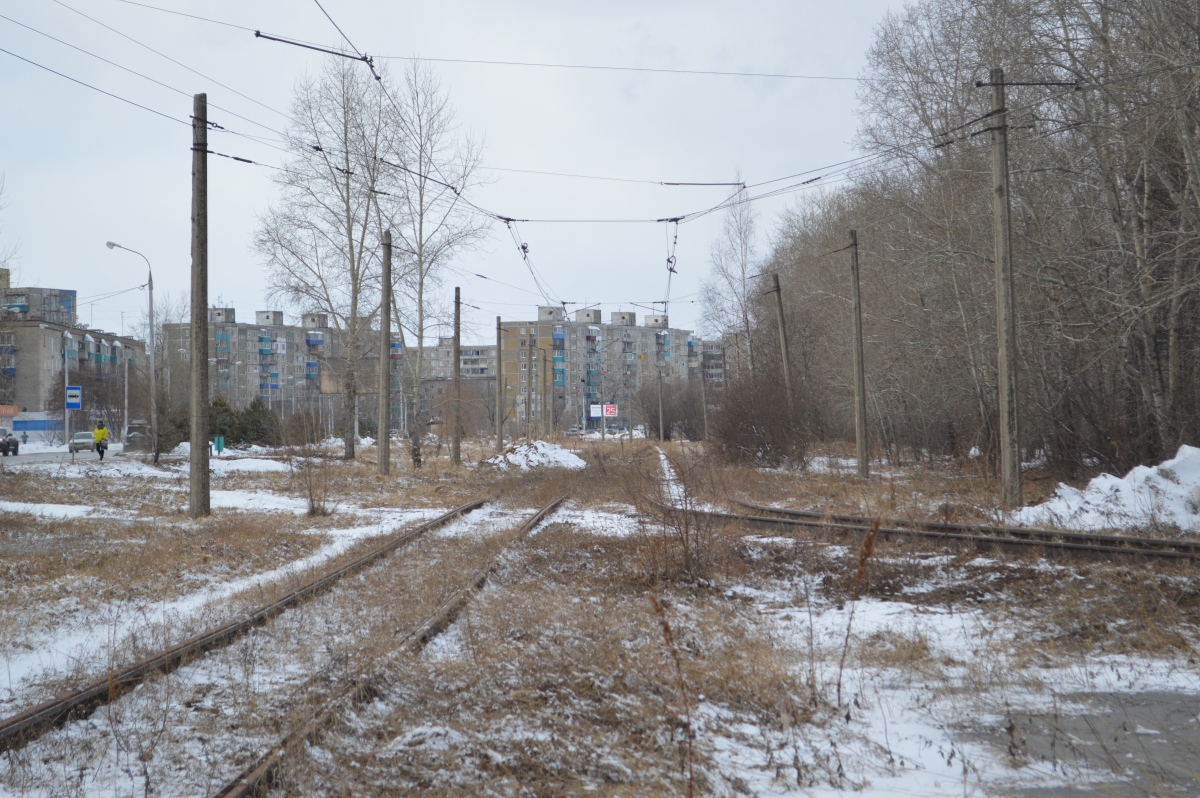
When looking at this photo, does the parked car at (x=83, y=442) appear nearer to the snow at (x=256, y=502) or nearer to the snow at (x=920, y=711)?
the snow at (x=256, y=502)

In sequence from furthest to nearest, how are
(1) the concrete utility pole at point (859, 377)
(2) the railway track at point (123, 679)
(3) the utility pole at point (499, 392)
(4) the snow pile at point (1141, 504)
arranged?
(3) the utility pole at point (499, 392) → (1) the concrete utility pole at point (859, 377) → (4) the snow pile at point (1141, 504) → (2) the railway track at point (123, 679)

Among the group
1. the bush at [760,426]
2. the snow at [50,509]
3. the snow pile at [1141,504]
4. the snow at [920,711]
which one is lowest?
the snow at [920,711]

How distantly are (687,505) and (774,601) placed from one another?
1.92 meters

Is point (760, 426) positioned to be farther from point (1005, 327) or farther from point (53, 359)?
point (53, 359)

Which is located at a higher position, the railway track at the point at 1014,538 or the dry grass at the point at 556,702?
the railway track at the point at 1014,538

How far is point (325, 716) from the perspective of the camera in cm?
466

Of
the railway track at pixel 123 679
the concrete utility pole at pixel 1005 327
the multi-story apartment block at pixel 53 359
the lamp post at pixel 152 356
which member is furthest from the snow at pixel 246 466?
the multi-story apartment block at pixel 53 359

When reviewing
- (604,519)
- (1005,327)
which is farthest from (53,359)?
(1005,327)

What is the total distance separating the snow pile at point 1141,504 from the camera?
11.6 meters

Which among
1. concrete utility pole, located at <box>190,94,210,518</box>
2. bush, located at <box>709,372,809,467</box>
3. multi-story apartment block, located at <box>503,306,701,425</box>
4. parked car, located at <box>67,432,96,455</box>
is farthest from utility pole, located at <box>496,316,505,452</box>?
multi-story apartment block, located at <box>503,306,701,425</box>

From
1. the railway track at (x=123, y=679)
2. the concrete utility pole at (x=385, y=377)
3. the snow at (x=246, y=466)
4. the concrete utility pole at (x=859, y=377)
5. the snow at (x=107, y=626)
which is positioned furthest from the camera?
the snow at (x=246, y=466)

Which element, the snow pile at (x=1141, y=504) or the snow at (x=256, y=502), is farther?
the snow at (x=256, y=502)

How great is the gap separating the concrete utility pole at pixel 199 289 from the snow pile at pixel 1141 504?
13339mm

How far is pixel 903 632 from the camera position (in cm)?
710
